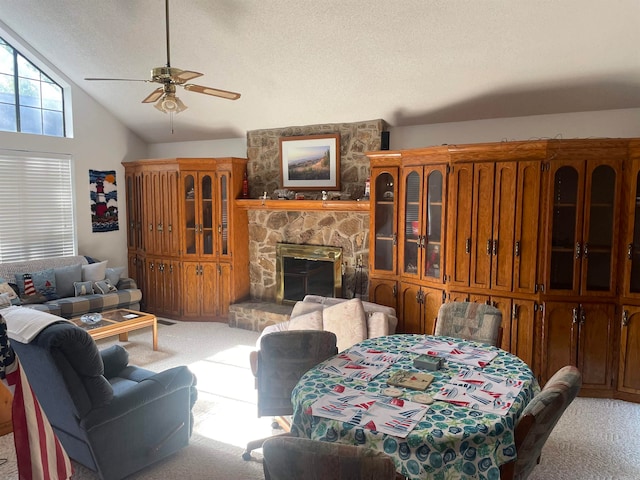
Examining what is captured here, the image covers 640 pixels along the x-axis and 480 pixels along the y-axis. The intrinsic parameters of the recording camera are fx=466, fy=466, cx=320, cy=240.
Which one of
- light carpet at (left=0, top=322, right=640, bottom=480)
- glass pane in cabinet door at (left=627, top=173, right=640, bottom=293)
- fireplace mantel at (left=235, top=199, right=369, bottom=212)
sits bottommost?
light carpet at (left=0, top=322, right=640, bottom=480)

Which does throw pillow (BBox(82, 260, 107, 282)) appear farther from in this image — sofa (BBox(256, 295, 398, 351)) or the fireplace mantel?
sofa (BBox(256, 295, 398, 351))

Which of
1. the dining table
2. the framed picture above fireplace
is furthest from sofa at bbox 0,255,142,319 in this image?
the dining table

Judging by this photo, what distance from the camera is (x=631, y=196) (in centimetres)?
406

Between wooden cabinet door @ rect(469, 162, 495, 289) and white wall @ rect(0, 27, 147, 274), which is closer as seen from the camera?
wooden cabinet door @ rect(469, 162, 495, 289)

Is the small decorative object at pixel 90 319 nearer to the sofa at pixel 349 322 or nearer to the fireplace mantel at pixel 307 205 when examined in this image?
the sofa at pixel 349 322

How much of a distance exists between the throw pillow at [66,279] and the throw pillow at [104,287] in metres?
0.27

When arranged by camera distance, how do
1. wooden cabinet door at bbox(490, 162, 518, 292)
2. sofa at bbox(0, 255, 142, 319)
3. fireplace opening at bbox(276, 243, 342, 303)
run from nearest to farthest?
wooden cabinet door at bbox(490, 162, 518, 292) → sofa at bbox(0, 255, 142, 319) → fireplace opening at bbox(276, 243, 342, 303)

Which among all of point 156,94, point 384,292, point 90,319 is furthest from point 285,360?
point 90,319

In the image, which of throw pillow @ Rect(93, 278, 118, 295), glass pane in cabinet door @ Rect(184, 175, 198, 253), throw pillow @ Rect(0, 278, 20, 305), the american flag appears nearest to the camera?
the american flag

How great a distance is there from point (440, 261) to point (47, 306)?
15.4 feet

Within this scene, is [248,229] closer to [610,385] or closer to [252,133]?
[252,133]

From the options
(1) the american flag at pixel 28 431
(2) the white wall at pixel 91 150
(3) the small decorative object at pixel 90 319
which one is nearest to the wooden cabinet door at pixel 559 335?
(1) the american flag at pixel 28 431

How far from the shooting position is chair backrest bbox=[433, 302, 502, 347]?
3.51 meters

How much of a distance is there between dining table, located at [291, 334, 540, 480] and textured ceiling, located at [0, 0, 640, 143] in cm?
271
